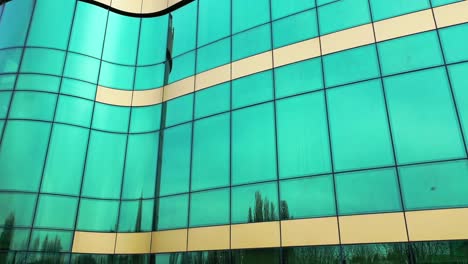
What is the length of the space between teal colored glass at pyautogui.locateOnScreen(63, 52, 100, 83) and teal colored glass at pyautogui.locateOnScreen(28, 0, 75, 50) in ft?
3.00

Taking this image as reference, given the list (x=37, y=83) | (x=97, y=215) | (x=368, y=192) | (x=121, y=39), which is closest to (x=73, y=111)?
(x=37, y=83)

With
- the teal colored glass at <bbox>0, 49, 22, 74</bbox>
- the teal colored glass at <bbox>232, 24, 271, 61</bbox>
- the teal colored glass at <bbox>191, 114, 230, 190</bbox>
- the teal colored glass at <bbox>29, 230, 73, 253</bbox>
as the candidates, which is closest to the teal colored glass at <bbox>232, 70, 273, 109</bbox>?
the teal colored glass at <bbox>191, 114, 230, 190</bbox>

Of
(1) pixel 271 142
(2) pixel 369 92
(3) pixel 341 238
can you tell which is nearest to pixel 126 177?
(1) pixel 271 142

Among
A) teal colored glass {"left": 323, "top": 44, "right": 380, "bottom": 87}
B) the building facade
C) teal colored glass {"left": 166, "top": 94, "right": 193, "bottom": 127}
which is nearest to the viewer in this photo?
the building facade

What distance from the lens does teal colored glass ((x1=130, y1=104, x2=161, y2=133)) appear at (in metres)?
21.0

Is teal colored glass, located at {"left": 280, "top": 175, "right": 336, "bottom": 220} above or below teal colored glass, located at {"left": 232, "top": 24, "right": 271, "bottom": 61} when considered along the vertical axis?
below

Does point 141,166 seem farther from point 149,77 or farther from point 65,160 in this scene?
point 149,77

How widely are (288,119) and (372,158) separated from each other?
4072mm

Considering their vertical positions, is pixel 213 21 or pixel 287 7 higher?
pixel 213 21

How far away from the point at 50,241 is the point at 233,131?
10187 mm

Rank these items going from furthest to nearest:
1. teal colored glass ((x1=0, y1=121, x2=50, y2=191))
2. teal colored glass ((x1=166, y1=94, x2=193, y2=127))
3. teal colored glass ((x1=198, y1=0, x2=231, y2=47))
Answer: teal colored glass ((x1=198, y1=0, x2=231, y2=47)) < teal colored glass ((x1=166, y1=94, x2=193, y2=127)) < teal colored glass ((x1=0, y1=121, x2=50, y2=191))

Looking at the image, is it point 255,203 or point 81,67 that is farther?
point 81,67

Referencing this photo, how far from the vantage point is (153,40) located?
2306 cm

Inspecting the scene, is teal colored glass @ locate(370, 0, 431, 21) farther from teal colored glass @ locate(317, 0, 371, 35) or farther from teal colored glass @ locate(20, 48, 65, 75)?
teal colored glass @ locate(20, 48, 65, 75)
